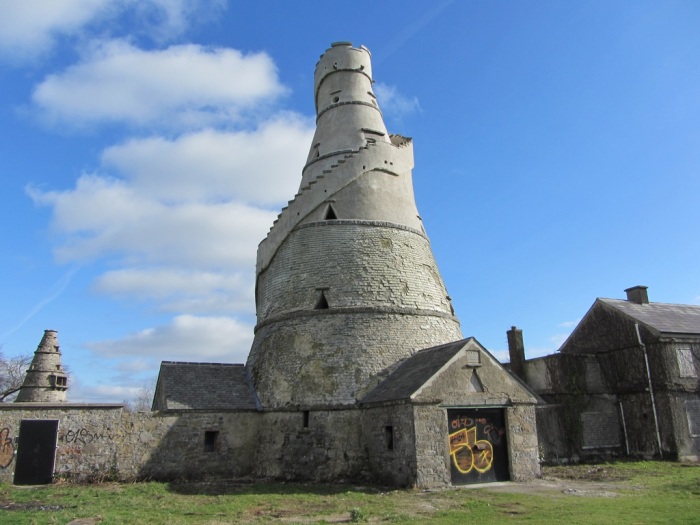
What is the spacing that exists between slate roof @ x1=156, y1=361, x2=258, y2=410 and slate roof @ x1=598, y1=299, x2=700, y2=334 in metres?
17.0

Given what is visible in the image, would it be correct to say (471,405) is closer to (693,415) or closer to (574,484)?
(574,484)

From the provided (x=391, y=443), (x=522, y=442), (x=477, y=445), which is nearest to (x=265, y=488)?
(x=391, y=443)

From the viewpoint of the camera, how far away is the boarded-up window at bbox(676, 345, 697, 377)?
22.0m

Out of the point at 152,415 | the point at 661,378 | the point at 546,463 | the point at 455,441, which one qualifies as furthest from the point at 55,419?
the point at 661,378

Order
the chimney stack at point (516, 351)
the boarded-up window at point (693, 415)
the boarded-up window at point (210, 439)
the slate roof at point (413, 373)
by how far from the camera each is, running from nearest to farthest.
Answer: the slate roof at point (413, 373) < the boarded-up window at point (210, 439) < the boarded-up window at point (693, 415) < the chimney stack at point (516, 351)

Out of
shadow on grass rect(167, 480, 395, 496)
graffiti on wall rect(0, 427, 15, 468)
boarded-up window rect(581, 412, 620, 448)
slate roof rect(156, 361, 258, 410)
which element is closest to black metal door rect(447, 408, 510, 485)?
shadow on grass rect(167, 480, 395, 496)

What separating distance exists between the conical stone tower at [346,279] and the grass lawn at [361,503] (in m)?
3.67

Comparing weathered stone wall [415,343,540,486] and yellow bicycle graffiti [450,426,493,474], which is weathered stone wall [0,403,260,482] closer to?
weathered stone wall [415,343,540,486]

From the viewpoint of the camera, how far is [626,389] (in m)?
23.2

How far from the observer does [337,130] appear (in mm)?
22875

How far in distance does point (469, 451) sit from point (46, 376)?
76.9 ft

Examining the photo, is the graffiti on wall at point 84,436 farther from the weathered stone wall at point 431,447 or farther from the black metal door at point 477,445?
the black metal door at point 477,445

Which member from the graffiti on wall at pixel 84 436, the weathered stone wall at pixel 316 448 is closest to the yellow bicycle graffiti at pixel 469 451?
the weathered stone wall at pixel 316 448

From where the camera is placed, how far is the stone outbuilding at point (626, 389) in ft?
71.1
